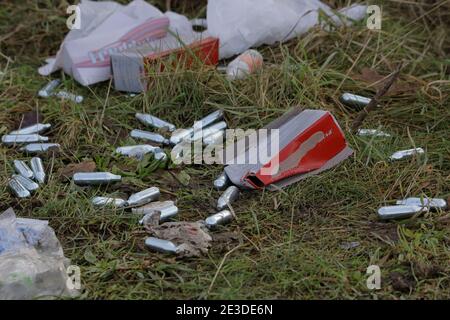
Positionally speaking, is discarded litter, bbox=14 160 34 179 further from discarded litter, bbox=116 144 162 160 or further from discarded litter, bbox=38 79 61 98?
discarded litter, bbox=38 79 61 98

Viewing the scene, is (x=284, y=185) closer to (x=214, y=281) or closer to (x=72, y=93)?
(x=214, y=281)

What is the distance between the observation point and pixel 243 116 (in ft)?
14.6

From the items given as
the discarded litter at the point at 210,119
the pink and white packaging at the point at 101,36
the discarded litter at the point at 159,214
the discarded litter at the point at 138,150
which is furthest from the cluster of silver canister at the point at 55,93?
the discarded litter at the point at 159,214

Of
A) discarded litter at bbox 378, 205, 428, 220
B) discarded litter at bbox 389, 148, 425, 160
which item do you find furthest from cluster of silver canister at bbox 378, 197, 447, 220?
discarded litter at bbox 389, 148, 425, 160

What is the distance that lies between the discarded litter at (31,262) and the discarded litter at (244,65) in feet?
5.54

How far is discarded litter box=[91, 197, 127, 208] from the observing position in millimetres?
3691

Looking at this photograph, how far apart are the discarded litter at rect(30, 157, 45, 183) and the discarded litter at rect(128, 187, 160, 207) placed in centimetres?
50

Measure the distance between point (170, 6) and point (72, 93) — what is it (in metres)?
1.29

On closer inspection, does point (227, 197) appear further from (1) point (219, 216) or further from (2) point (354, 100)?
(2) point (354, 100)

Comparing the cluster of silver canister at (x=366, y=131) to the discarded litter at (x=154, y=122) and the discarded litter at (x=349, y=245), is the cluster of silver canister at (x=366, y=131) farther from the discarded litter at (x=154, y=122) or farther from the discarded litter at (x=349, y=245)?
the discarded litter at (x=154, y=122)

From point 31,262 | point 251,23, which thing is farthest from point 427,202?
point 251,23

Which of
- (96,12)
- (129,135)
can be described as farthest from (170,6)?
(129,135)

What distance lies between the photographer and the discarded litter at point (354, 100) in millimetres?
4566

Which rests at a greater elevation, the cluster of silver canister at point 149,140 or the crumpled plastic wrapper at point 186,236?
the crumpled plastic wrapper at point 186,236
